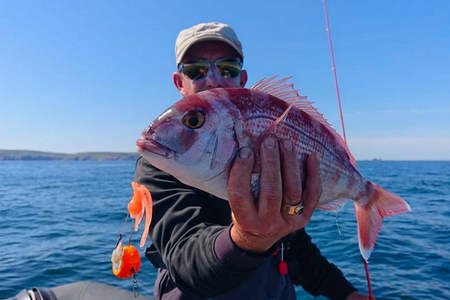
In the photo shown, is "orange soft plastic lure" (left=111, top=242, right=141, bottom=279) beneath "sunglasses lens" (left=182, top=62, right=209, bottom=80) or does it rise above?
beneath

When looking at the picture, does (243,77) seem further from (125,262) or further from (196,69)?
(125,262)

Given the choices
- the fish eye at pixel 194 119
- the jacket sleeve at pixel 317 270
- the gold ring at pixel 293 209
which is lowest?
the jacket sleeve at pixel 317 270

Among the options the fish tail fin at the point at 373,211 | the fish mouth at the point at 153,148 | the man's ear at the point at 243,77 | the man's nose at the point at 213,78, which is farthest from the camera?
the man's ear at the point at 243,77

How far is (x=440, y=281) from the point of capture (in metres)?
6.95

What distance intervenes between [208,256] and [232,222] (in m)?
0.26

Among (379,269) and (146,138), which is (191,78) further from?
(379,269)

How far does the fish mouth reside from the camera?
166 centimetres

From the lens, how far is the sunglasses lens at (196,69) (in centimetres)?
321

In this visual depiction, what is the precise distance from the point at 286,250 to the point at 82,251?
854 centimetres

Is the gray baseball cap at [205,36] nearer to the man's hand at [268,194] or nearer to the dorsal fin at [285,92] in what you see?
the dorsal fin at [285,92]

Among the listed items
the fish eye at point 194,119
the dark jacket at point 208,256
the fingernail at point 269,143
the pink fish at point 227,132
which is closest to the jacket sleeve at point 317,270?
the dark jacket at point 208,256

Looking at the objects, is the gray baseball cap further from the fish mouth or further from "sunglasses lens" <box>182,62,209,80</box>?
the fish mouth

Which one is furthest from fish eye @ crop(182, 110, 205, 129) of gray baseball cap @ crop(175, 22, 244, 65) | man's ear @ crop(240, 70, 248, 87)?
man's ear @ crop(240, 70, 248, 87)

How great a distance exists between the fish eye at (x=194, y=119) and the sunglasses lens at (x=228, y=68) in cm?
157
